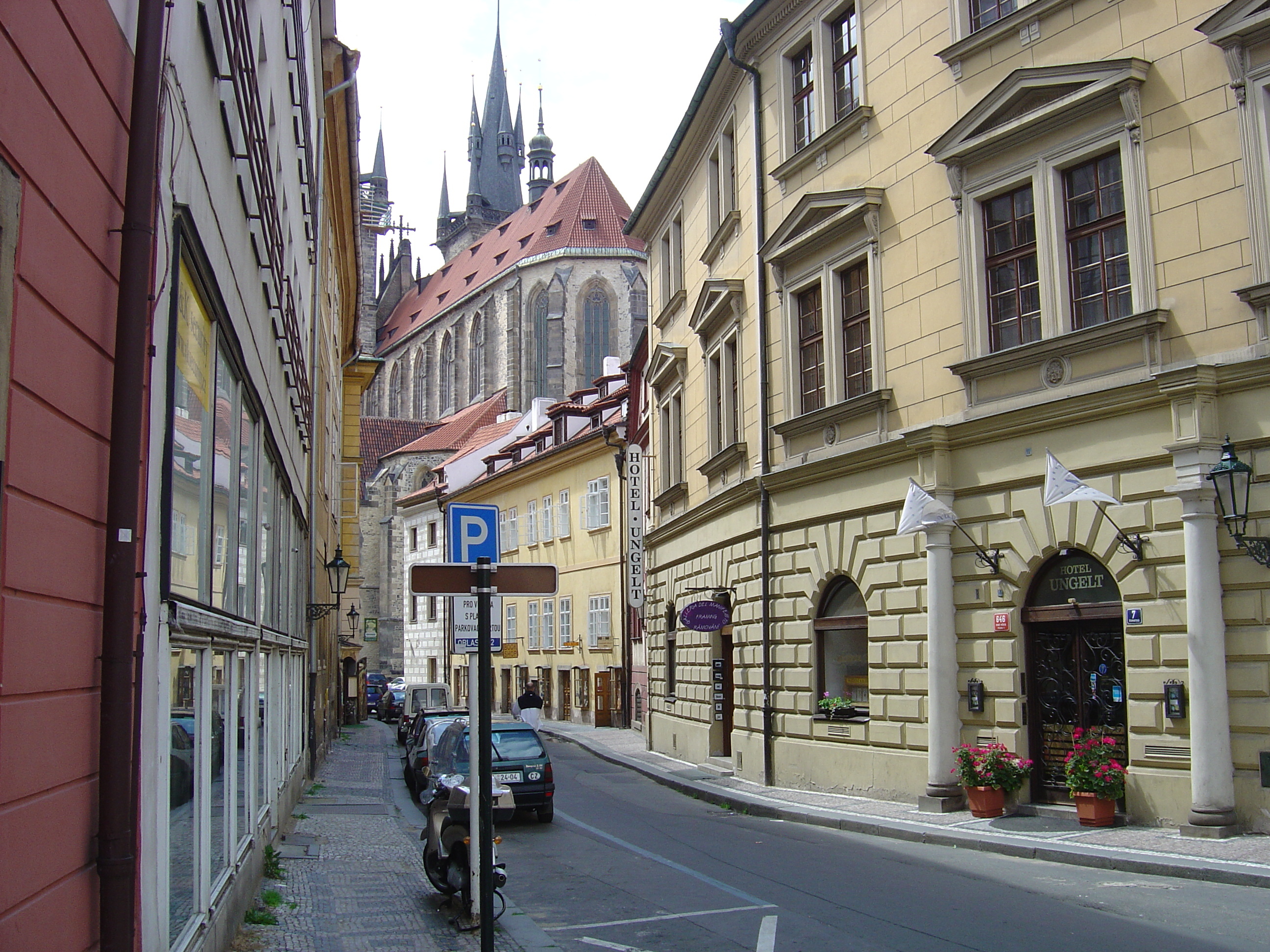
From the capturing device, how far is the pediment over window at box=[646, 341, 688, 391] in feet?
81.3

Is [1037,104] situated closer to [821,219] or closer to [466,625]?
[821,219]

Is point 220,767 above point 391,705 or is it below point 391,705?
above

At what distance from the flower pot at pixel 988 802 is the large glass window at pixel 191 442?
9743 millimetres

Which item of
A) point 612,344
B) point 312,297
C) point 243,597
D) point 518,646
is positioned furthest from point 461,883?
point 612,344

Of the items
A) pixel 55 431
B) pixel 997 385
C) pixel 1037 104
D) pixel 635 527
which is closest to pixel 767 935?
pixel 55 431

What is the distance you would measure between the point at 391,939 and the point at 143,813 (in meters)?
4.24

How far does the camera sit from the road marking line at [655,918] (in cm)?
933

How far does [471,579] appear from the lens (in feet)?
24.6

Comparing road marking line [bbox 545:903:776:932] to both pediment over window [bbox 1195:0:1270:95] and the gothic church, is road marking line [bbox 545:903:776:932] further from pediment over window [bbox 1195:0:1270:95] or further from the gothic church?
the gothic church

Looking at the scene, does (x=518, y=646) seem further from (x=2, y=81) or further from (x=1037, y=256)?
(x=2, y=81)

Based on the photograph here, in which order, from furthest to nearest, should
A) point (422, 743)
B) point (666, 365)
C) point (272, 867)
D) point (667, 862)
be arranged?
1. point (666, 365)
2. point (422, 743)
3. point (667, 862)
4. point (272, 867)

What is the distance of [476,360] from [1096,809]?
250ft

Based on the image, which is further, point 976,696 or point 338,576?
point 338,576

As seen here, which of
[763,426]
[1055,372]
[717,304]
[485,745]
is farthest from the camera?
[717,304]
